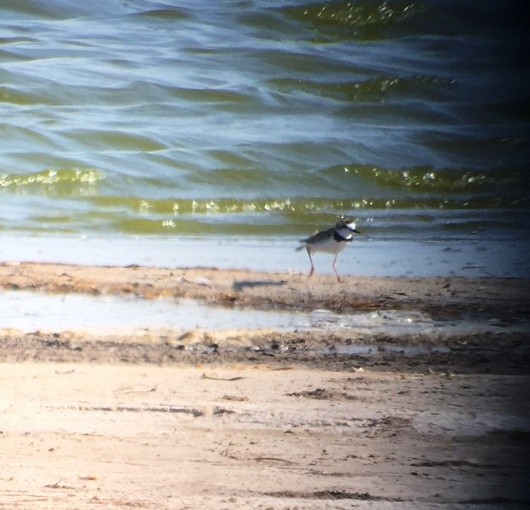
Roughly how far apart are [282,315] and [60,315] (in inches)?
43.2

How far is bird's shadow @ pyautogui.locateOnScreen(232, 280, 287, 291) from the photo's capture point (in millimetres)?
6484

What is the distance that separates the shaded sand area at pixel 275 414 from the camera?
11.3 feet

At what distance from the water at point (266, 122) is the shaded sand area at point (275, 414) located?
6.80ft

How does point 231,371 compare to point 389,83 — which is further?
point 389,83

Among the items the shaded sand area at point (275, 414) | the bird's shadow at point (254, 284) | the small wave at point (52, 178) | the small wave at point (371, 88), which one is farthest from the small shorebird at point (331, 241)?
the small wave at point (371, 88)

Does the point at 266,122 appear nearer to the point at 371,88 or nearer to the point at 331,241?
the point at 371,88

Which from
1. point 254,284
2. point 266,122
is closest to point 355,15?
point 266,122

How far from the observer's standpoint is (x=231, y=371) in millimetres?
4738

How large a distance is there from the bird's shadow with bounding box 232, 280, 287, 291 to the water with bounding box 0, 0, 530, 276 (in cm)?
84

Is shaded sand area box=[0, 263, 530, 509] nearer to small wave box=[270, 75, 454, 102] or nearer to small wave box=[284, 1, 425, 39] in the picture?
small wave box=[270, 75, 454, 102]

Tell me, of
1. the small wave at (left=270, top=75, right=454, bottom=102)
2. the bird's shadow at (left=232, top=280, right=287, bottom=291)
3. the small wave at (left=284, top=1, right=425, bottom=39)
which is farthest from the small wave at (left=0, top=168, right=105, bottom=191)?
the small wave at (left=284, top=1, right=425, bottom=39)

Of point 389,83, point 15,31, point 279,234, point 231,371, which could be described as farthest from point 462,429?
point 15,31

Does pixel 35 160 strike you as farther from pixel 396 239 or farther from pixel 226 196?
pixel 396 239

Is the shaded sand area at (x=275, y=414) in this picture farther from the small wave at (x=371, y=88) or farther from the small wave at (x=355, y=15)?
the small wave at (x=355, y=15)
